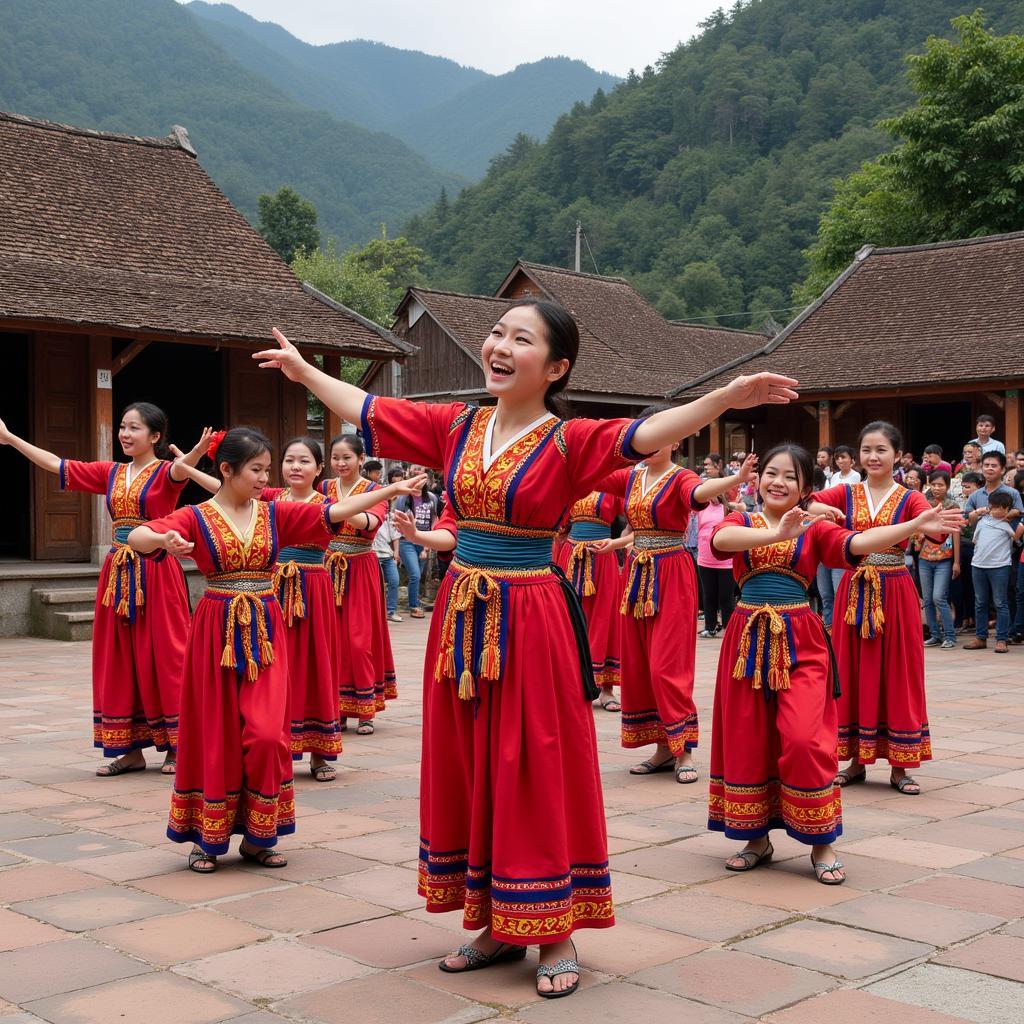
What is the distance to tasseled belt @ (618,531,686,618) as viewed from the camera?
6832 mm

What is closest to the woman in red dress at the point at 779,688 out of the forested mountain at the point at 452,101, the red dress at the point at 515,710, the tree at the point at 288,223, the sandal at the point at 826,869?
the sandal at the point at 826,869

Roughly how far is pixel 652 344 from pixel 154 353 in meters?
17.2

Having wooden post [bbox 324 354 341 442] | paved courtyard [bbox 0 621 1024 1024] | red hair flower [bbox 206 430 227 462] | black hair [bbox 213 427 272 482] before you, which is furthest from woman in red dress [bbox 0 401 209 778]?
wooden post [bbox 324 354 341 442]

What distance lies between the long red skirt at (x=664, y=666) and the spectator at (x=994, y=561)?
6.20m

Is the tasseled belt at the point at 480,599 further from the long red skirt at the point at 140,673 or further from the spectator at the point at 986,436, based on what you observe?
the spectator at the point at 986,436

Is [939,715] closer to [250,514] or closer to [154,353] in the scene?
[250,514]

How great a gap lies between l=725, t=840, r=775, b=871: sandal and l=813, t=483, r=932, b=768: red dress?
1.49 metres

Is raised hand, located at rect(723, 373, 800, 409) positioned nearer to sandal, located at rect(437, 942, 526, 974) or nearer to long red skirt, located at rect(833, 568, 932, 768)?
sandal, located at rect(437, 942, 526, 974)

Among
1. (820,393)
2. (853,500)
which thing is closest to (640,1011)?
(853,500)

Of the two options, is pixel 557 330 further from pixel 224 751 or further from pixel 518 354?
pixel 224 751

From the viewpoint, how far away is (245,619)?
5023 millimetres

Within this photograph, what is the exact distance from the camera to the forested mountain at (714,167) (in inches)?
2121

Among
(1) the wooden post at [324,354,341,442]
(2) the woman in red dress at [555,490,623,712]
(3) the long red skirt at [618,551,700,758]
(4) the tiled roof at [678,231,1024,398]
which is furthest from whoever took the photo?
(4) the tiled roof at [678,231,1024,398]

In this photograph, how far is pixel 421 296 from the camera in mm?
30156
